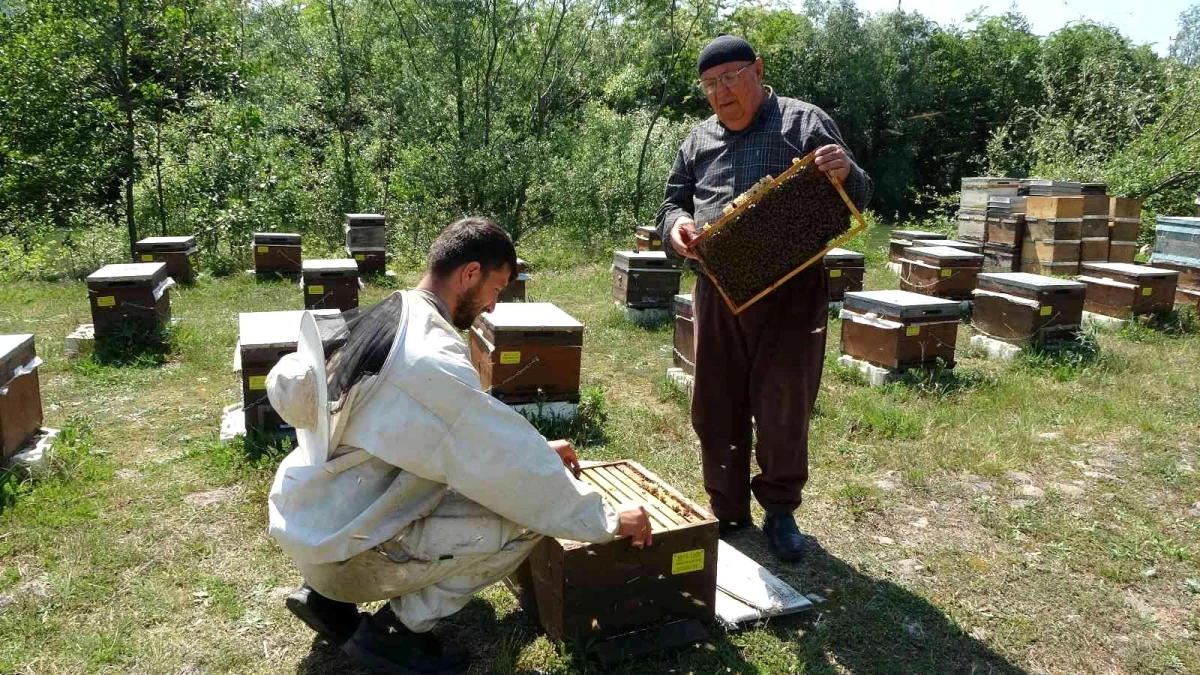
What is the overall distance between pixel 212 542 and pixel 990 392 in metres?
5.29

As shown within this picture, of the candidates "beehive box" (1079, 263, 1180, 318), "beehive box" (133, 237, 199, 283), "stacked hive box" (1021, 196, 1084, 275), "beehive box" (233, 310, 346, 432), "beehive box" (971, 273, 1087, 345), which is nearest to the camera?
"beehive box" (233, 310, 346, 432)

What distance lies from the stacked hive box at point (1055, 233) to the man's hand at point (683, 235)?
25.5 feet

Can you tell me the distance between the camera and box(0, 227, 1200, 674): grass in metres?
2.78

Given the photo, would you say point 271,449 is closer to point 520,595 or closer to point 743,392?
point 520,595

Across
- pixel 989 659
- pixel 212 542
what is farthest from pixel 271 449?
pixel 989 659

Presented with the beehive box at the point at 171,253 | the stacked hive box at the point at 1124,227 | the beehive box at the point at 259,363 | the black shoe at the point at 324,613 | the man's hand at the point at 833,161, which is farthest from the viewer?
the stacked hive box at the point at 1124,227

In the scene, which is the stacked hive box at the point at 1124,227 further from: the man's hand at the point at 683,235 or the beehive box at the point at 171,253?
the beehive box at the point at 171,253

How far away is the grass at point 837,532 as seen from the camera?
278 cm

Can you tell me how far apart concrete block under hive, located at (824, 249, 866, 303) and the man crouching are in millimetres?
6574

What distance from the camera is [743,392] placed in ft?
11.2

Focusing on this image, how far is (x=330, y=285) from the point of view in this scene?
7852mm

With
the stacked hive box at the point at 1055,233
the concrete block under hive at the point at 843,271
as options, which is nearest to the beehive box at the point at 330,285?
the concrete block under hive at the point at 843,271

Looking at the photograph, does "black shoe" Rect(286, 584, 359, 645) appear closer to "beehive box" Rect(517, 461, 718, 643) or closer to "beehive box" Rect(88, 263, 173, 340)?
"beehive box" Rect(517, 461, 718, 643)

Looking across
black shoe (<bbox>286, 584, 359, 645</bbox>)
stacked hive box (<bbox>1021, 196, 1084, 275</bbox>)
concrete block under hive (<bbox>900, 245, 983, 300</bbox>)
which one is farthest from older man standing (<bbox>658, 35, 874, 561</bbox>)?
stacked hive box (<bbox>1021, 196, 1084, 275</bbox>)
